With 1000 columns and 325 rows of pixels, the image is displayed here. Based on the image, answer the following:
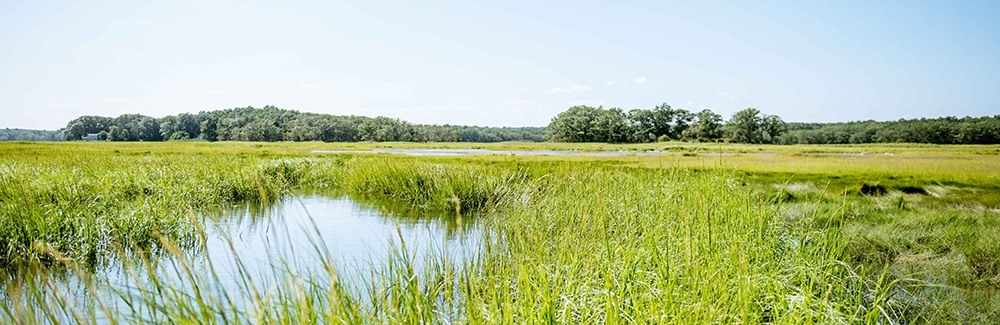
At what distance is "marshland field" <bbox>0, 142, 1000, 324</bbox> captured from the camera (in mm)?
3217

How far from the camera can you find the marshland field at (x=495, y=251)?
10.6ft

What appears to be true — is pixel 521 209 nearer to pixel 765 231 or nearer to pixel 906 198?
pixel 765 231

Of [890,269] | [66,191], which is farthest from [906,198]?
[66,191]

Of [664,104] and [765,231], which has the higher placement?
[664,104]

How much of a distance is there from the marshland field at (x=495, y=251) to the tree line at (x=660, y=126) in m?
87.9

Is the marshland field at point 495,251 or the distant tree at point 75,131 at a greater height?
the distant tree at point 75,131

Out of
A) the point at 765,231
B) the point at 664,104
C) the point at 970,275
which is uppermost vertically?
the point at 664,104

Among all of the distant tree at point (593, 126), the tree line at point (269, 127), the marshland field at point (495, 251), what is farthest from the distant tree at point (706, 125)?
the marshland field at point (495, 251)

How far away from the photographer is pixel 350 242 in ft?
30.4

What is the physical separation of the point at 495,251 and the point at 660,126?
109279 millimetres

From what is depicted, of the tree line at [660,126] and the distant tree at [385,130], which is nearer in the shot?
the tree line at [660,126]

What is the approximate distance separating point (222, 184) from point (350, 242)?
6.80 m

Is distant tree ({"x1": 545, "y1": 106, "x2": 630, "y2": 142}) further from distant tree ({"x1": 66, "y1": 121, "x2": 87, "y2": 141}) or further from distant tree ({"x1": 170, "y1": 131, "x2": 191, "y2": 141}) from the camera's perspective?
distant tree ({"x1": 66, "y1": 121, "x2": 87, "y2": 141})

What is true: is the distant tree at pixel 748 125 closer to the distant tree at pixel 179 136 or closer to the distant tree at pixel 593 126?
A: the distant tree at pixel 593 126
